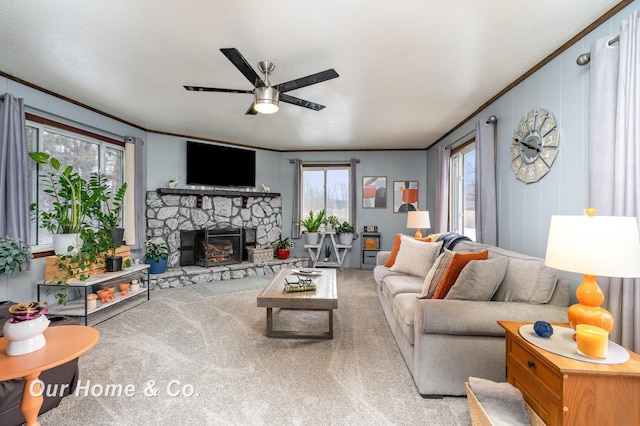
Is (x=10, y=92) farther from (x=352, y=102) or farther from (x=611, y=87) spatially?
(x=611, y=87)

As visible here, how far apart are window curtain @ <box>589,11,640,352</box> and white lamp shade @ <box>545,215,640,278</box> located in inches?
20.9

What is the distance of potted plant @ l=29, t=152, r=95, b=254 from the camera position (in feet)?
10.4

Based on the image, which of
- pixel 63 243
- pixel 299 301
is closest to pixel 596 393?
pixel 299 301

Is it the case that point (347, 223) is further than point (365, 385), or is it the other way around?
point (347, 223)

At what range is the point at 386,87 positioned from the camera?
10.1ft

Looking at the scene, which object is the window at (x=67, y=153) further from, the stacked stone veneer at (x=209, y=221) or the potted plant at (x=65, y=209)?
the stacked stone veneer at (x=209, y=221)

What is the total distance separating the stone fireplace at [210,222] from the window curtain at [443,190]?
10.4 ft

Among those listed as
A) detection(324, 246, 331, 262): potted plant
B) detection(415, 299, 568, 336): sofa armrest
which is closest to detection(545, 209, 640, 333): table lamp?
detection(415, 299, 568, 336): sofa armrest

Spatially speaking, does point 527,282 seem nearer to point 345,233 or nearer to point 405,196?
point 345,233

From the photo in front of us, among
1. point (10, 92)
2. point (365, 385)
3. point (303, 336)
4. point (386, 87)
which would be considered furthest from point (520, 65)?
point (10, 92)

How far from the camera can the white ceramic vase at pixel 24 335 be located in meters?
1.28

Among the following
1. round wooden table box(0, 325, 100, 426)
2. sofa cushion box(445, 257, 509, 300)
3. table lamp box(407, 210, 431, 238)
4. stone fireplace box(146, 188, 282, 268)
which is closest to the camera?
round wooden table box(0, 325, 100, 426)

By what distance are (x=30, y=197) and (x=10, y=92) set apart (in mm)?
1074

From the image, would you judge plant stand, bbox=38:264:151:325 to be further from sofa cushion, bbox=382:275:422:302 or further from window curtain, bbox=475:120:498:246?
window curtain, bbox=475:120:498:246
